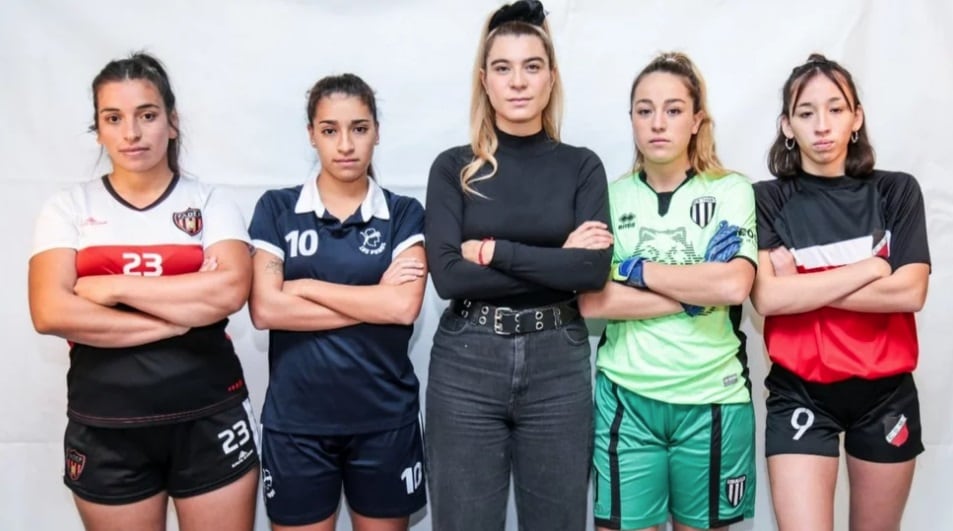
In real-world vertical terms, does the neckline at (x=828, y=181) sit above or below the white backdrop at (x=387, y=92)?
below

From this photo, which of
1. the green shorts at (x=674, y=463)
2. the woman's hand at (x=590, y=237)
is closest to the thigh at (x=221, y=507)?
the green shorts at (x=674, y=463)

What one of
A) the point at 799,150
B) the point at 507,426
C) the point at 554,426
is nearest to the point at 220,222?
the point at 507,426

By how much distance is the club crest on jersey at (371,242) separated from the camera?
230 centimetres

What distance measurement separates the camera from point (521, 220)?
2.22 m

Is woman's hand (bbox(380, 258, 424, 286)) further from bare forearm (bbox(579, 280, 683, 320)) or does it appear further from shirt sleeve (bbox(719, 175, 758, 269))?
shirt sleeve (bbox(719, 175, 758, 269))

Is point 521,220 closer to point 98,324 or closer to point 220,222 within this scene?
point 220,222

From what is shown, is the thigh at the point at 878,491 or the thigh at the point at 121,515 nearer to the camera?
the thigh at the point at 121,515

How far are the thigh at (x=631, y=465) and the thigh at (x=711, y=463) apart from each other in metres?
0.05

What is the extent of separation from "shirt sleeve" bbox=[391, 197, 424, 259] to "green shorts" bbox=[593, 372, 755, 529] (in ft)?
2.43

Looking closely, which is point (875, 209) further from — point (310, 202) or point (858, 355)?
point (310, 202)

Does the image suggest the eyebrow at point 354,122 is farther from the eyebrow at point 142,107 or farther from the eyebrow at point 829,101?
the eyebrow at point 829,101

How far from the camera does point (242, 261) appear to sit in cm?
222

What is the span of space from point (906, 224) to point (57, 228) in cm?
237

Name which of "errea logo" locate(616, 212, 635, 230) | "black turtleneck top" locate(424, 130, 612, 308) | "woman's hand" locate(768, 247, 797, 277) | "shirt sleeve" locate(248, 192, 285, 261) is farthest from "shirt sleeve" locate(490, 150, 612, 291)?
"shirt sleeve" locate(248, 192, 285, 261)
